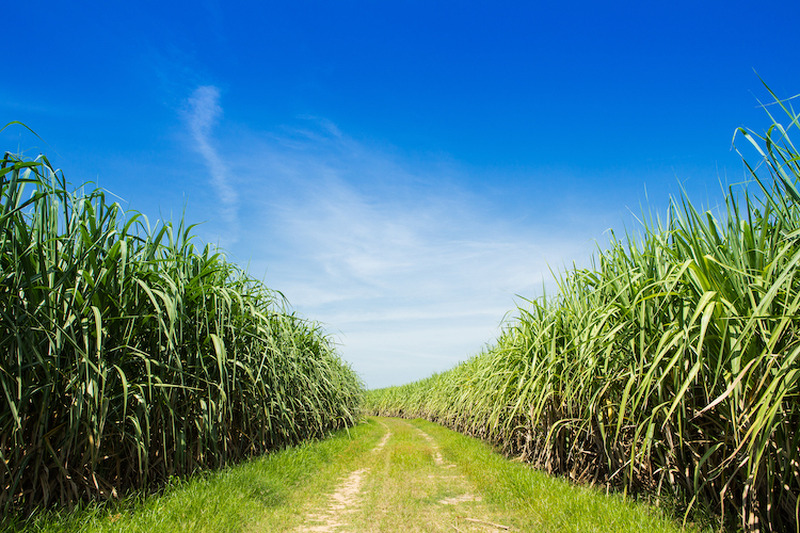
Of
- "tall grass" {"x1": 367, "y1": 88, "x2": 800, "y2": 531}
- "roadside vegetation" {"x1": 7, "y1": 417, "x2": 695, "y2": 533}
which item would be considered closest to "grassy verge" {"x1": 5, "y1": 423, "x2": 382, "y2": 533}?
"roadside vegetation" {"x1": 7, "y1": 417, "x2": 695, "y2": 533}

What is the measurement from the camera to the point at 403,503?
14.1 ft

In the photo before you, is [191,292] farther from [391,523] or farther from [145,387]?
[391,523]

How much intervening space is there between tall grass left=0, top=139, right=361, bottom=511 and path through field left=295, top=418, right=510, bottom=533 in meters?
1.33

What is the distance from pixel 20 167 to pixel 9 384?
1.38m

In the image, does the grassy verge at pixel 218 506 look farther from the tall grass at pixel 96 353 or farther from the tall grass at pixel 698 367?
the tall grass at pixel 698 367

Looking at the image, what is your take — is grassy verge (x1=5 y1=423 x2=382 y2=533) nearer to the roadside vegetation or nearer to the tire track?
the roadside vegetation

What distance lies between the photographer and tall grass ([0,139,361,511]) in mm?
2838

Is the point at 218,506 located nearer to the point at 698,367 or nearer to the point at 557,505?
the point at 557,505

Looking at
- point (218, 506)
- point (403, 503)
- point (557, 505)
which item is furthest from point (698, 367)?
point (218, 506)

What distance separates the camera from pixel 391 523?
370cm

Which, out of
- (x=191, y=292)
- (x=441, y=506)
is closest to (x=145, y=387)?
(x=191, y=292)

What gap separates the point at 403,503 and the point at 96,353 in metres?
2.99

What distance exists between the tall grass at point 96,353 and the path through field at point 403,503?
4.35ft

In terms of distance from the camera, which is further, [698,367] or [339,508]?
[339,508]
